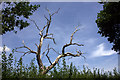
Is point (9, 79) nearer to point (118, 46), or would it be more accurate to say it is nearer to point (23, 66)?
Answer: point (23, 66)

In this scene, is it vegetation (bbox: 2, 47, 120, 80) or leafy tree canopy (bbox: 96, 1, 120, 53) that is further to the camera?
leafy tree canopy (bbox: 96, 1, 120, 53)

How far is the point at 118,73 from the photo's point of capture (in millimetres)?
8734

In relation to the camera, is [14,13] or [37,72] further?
[14,13]

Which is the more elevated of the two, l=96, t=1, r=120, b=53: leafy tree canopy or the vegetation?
l=96, t=1, r=120, b=53: leafy tree canopy

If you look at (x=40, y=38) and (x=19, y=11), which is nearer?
(x=19, y=11)

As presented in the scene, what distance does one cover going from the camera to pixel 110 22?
1417cm

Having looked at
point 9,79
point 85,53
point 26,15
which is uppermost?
point 26,15

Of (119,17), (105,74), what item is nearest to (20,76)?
(105,74)

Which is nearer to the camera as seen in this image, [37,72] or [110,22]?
[37,72]

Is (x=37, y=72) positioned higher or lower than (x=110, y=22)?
lower

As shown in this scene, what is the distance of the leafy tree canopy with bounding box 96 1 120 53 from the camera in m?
13.7

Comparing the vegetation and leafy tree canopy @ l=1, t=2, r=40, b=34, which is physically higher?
leafy tree canopy @ l=1, t=2, r=40, b=34

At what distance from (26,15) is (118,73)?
34.4 ft

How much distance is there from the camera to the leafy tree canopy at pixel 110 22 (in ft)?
44.9
